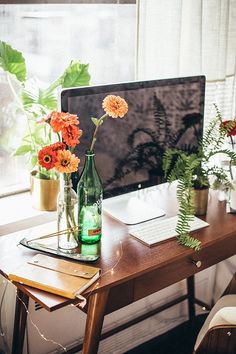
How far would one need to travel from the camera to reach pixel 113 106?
5.59ft

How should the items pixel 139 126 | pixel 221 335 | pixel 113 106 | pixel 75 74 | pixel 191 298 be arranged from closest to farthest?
pixel 221 335
pixel 113 106
pixel 139 126
pixel 75 74
pixel 191 298

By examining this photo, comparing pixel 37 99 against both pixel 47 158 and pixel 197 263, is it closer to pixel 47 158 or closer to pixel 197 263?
pixel 47 158

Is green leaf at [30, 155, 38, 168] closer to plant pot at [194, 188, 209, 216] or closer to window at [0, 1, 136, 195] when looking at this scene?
window at [0, 1, 136, 195]

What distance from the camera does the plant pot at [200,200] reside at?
2.03 meters

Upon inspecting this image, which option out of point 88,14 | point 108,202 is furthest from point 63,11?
point 108,202

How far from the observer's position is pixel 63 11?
2188mm

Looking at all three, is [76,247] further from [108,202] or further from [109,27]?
[109,27]

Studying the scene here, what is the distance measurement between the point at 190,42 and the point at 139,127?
0.57 metres

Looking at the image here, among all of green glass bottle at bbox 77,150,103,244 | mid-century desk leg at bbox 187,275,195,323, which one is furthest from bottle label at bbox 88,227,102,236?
mid-century desk leg at bbox 187,275,195,323

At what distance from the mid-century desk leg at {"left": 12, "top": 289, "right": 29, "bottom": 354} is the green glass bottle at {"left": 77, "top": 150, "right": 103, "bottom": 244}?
1.28 ft

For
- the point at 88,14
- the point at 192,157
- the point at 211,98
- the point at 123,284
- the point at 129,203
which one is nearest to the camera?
the point at 123,284

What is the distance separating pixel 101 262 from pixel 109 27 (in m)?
1.07

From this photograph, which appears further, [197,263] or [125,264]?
[197,263]

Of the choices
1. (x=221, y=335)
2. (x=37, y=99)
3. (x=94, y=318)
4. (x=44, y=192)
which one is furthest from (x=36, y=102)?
(x=221, y=335)
